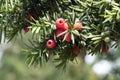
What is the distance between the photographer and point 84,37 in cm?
131

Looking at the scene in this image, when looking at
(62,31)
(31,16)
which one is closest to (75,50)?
(62,31)

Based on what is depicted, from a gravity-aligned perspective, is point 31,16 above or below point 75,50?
above

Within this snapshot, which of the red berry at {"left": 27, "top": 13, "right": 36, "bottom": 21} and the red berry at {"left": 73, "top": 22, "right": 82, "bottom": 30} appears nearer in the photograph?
the red berry at {"left": 73, "top": 22, "right": 82, "bottom": 30}

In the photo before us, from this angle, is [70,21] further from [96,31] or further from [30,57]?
[30,57]

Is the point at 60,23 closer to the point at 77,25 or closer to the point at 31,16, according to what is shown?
the point at 77,25

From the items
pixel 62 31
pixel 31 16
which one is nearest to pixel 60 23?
pixel 62 31

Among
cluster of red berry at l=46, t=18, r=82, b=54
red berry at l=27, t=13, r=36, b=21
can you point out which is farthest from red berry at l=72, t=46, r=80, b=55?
red berry at l=27, t=13, r=36, b=21

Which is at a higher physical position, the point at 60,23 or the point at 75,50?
the point at 60,23

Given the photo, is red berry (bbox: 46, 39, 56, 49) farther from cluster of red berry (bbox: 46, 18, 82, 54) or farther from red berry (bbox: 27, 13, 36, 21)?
red berry (bbox: 27, 13, 36, 21)

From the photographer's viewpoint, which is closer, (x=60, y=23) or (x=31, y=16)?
(x=60, y=23)

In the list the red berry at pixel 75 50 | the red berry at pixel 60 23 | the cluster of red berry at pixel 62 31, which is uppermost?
the red berry at pixel 60 23

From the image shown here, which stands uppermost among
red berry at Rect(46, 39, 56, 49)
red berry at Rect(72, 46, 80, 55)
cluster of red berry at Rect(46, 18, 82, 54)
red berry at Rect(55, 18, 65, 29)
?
red berry at Rect(55, 18, 65, 29)

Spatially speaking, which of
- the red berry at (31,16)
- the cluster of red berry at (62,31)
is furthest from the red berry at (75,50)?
the red berry at (31,16)

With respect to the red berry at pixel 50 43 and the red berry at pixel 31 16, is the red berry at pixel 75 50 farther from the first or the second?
the red berry at pixel 31 16
